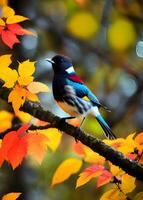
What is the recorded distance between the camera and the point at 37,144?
210 cm

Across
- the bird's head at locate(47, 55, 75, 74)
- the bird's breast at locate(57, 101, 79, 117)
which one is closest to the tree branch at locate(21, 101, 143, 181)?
the bird's breast at locate(57, 101, 79, 117)

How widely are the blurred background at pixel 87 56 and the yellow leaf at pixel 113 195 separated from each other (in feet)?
7.56

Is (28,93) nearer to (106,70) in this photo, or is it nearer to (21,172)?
(21,172)

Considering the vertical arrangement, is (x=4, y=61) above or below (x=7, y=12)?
below

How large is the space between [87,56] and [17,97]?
Answer: 3.17m

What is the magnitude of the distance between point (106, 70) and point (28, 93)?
Result: 3.24 meters

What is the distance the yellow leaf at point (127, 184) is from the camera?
1830 millimetres

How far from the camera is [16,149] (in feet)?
6.45

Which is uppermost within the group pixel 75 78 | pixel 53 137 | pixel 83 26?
pixel 75 78

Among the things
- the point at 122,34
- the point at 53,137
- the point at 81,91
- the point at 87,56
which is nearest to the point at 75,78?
the point at 81,91

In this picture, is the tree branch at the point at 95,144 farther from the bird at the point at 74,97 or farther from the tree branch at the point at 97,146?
the bird at the point at 74,97

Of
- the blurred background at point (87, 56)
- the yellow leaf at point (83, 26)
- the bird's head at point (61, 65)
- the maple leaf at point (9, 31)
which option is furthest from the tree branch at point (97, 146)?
the yellow leaf at point (83, 26)

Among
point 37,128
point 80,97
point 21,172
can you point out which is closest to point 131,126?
point 21,172

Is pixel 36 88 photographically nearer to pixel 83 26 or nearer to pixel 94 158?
pixel 94 158
